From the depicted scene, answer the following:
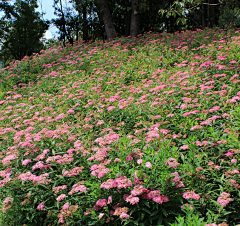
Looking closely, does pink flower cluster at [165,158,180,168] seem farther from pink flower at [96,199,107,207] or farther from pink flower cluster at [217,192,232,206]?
pink flower at [96,199,107,207]

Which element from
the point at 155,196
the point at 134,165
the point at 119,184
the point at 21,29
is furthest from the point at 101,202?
the point at 21,29

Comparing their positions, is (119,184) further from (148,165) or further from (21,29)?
(21,29)

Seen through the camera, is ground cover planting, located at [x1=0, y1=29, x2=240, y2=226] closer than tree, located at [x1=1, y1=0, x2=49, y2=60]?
Yes

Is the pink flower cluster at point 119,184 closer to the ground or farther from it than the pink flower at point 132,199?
farther from it

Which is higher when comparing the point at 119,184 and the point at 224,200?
the point at 119,184

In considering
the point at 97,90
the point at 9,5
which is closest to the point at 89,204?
the point at 97,90

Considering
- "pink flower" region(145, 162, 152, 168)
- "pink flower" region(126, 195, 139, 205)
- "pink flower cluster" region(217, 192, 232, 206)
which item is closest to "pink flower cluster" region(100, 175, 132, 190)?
"pink flower" region(126, 195, 139, 205)

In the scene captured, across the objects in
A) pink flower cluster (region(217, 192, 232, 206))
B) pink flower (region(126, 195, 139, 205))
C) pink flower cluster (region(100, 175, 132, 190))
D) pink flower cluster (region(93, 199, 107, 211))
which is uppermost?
pink flower cluster (region(100, 175, 132, 190))

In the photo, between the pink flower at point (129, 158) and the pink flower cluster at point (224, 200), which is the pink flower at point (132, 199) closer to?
the pink flower at point (129, 158)

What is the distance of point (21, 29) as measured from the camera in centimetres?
2616

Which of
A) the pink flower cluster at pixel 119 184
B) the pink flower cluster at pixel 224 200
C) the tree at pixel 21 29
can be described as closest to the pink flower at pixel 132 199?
the pink flower cluster at pixel 119 184

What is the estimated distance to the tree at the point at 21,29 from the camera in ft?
83.9

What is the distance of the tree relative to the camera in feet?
83.9

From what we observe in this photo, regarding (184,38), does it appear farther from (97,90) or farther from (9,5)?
(9,5)
